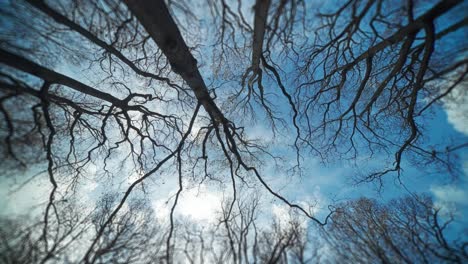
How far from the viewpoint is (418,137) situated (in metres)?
4.91

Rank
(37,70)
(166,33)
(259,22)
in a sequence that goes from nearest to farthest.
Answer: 1. (259,22)
2. (166,33)
3. (37,70)

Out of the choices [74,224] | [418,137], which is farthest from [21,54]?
[418,137]

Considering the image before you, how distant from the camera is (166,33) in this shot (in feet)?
9.13

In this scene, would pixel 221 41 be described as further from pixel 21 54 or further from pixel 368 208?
pixel 368 208

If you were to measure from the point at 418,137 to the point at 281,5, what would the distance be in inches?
216

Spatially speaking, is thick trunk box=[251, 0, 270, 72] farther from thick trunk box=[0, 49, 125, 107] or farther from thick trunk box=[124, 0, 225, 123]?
thick trunk box=[0, 49, 125, 107]

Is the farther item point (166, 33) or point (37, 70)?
point (37, 70)

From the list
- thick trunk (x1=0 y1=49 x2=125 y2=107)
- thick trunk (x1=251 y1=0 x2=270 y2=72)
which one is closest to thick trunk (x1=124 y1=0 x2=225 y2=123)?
thick trunk (x1=251 y1=0 x2=270 y2=72)

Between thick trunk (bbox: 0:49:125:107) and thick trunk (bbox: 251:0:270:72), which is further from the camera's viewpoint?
thick trunk (bbox: 0:49:125:107)

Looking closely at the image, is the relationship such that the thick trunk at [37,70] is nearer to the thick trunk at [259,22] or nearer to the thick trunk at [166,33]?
the thick trunk at [166,33]

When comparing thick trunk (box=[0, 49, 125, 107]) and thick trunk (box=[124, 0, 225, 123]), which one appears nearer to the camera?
thick trunk (box=[124, 0, 225, 123])

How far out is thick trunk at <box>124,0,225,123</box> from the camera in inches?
97.0

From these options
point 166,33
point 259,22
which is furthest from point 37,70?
point 259,22

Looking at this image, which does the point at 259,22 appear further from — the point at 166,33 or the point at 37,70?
the point at 37,70
